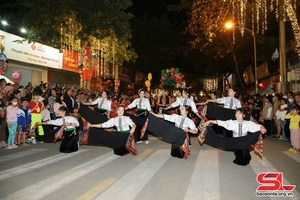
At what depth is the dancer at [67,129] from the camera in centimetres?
971

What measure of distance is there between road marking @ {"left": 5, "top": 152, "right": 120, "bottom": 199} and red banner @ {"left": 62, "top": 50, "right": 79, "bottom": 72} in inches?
634

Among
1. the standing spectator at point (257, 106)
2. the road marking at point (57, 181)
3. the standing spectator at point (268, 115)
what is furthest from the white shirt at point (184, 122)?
the standing spectator at point (257, 106)

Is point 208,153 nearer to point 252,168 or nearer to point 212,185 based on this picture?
point 252,168

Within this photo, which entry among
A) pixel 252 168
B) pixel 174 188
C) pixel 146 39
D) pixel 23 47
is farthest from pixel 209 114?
pixel 146 39

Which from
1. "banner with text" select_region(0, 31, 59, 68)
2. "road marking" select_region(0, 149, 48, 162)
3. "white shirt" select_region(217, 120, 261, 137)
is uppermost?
"banner with text" select_region(0, 31, 59, 68)

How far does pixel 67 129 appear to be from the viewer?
32.4 ft

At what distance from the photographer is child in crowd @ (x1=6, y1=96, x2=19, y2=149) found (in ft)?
35.1

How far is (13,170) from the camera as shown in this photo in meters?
7.50

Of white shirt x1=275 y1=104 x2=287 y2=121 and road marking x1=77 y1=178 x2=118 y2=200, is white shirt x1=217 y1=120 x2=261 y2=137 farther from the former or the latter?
white shirt x1=275 y1=104 x2=287 y2=121

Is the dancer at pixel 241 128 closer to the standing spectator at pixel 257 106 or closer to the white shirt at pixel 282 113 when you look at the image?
the white shirt at pixel 282 113

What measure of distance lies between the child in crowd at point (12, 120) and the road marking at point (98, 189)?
18.4 feet

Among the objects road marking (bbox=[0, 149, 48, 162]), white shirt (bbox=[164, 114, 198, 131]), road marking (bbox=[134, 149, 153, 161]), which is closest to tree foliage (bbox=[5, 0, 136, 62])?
road marking (bbox=[0, 149, 48, 162])

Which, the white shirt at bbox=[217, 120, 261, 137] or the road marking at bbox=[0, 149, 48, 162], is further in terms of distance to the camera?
the road marking at bbox=[0, 149, 48, 162]

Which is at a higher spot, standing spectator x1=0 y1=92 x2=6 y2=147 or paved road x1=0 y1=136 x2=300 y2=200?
standing spectator x1=0 y1=92 x2=6 y2=147
